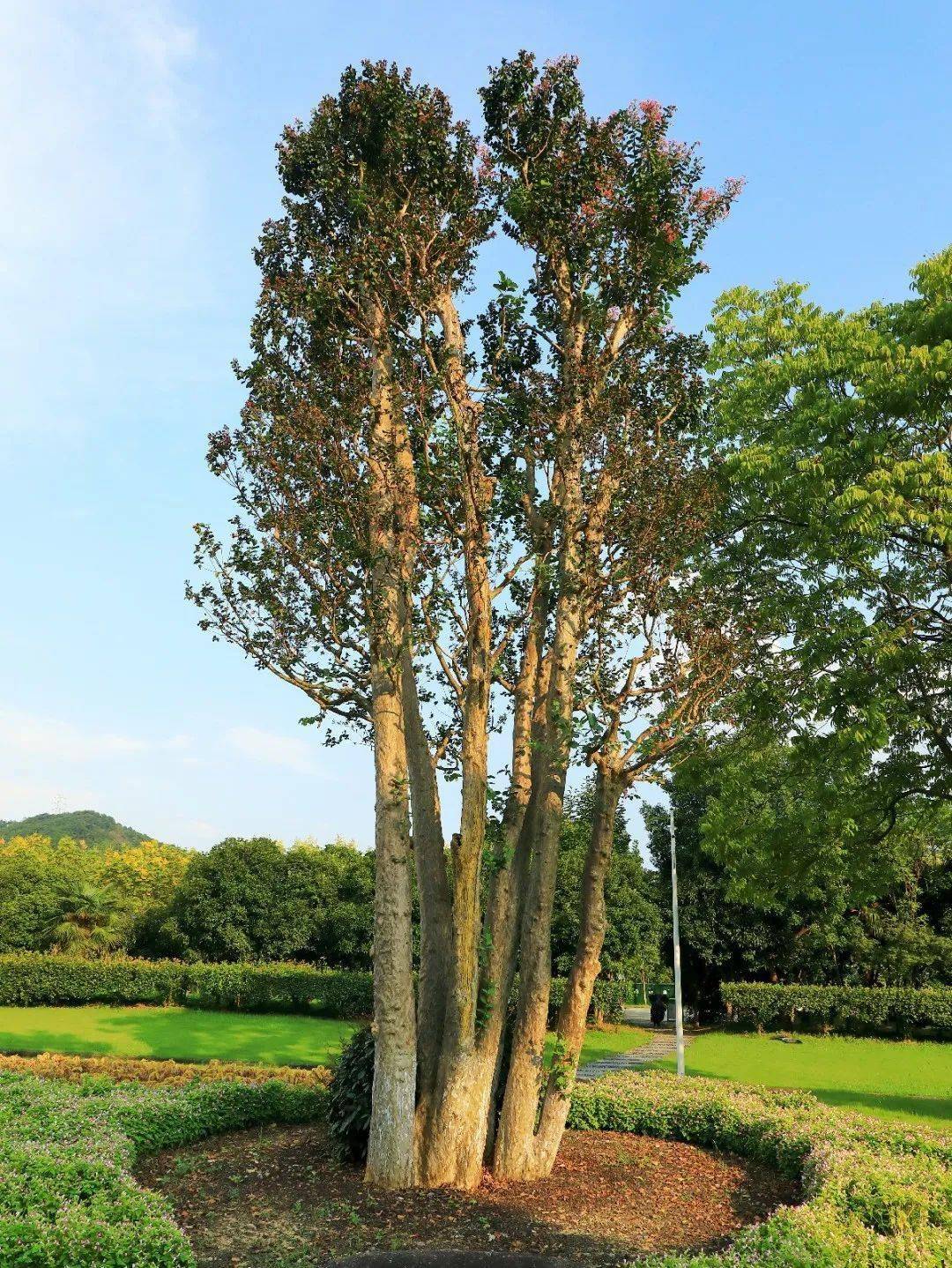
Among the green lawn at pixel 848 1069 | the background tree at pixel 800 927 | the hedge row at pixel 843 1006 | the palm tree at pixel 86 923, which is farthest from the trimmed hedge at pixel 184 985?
the hedge row at pixel 843 1006

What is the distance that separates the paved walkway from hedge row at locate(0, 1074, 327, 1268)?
902cm

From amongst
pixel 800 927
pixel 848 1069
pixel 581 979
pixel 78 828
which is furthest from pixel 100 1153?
pixel 78 828

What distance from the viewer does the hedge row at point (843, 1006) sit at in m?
32.0

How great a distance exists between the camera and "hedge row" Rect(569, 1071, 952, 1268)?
241 inches

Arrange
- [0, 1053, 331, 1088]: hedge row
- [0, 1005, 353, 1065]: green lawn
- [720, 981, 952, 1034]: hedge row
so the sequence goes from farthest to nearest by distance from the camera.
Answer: [720, 981, 952, 1034]: hedge row
[0, 1005, 353, 1065]: green lawn
[0, 1053, 331, 1088]: hedge row

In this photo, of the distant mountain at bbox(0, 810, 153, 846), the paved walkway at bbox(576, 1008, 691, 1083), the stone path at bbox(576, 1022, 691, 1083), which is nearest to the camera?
the paved walkway at bbox(576, 1008, 691, 1083)

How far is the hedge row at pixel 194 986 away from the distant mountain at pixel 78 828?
197 feet

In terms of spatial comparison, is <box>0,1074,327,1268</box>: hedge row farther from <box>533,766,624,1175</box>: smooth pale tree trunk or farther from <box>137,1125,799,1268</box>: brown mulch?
<box>533,766,624,1175</box>: smooth pale tree trunk

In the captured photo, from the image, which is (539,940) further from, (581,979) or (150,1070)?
(150,1070)

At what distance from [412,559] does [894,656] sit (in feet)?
22.6

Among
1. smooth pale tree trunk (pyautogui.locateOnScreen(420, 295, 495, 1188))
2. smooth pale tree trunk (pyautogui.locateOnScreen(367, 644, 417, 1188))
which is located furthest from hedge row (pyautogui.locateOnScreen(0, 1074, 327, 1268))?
smooth pale tree trunk (pyautogui.locateOnScreen(420, 295, 495, 1188))

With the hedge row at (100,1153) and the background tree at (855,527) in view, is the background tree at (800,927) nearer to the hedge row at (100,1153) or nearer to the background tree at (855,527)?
the background tree at (855,527)

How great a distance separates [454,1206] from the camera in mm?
8172

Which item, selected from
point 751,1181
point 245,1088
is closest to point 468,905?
point 751,1181
